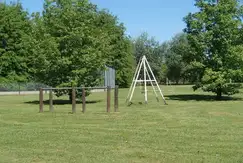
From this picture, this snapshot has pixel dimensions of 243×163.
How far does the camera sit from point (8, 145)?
896 centimetres

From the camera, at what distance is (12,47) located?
51.7 m

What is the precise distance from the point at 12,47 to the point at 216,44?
101 ft

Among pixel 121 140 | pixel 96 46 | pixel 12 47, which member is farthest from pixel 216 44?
pixel 12 47

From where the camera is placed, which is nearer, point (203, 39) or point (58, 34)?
point (58, 34)

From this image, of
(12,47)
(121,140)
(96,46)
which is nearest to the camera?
(121,140)

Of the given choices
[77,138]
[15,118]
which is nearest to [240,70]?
[15,118]

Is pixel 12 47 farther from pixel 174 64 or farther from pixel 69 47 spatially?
pixel 174 64

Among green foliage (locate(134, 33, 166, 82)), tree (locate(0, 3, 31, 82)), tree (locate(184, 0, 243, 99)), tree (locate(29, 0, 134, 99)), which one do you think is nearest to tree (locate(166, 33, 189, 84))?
green foliage (locate(134, 33, 166, 82))

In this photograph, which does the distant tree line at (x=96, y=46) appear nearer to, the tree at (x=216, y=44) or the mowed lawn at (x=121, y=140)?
the tree at (x=216, y=44)

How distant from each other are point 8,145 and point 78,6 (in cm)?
1786

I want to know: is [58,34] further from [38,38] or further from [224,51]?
[224,51]

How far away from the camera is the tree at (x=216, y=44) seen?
89.1ft

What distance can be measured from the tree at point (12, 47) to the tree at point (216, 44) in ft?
89.4

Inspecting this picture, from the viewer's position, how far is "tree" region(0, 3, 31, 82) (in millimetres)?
50906
